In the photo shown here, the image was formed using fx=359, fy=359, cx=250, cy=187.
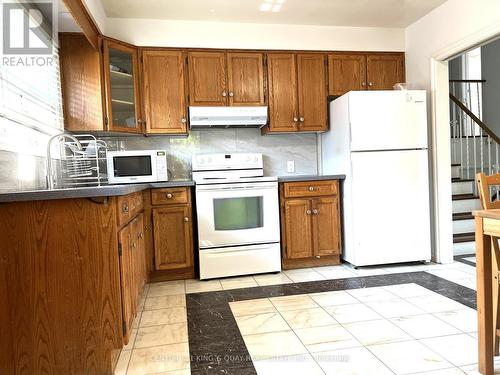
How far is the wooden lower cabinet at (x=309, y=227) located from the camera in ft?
11.2

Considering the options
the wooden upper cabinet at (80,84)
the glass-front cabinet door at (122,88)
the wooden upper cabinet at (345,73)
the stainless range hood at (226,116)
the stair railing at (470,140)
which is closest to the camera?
the wooden upper cabinet at (80,84)

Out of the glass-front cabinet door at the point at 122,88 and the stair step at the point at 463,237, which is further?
the stair step at the point at 463,237

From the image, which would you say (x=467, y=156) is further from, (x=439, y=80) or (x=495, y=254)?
(x=495, y=254)

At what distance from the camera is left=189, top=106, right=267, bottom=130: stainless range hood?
3344 millimetres

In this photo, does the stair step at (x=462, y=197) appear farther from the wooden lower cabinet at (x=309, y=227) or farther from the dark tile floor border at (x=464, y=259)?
the wooden lower cabinet at (x=309, y=227)

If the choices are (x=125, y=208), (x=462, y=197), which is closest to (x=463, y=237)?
(x=462, y=197)

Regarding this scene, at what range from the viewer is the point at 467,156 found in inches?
191

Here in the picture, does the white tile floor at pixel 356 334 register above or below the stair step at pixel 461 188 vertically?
below

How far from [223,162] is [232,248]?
88cm

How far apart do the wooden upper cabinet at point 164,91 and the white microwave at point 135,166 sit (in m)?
0.26

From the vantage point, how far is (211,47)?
3.50 meters

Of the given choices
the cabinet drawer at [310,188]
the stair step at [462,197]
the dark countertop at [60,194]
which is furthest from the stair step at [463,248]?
the dark countertop at [60,194]

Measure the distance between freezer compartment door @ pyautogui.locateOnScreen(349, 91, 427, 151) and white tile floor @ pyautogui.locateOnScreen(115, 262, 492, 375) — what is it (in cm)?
126

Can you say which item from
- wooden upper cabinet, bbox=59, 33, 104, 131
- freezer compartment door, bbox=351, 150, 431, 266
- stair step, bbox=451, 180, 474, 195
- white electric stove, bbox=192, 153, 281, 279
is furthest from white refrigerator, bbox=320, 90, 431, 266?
wooden upper cabinet, bbox=59, 33, 104, 131
